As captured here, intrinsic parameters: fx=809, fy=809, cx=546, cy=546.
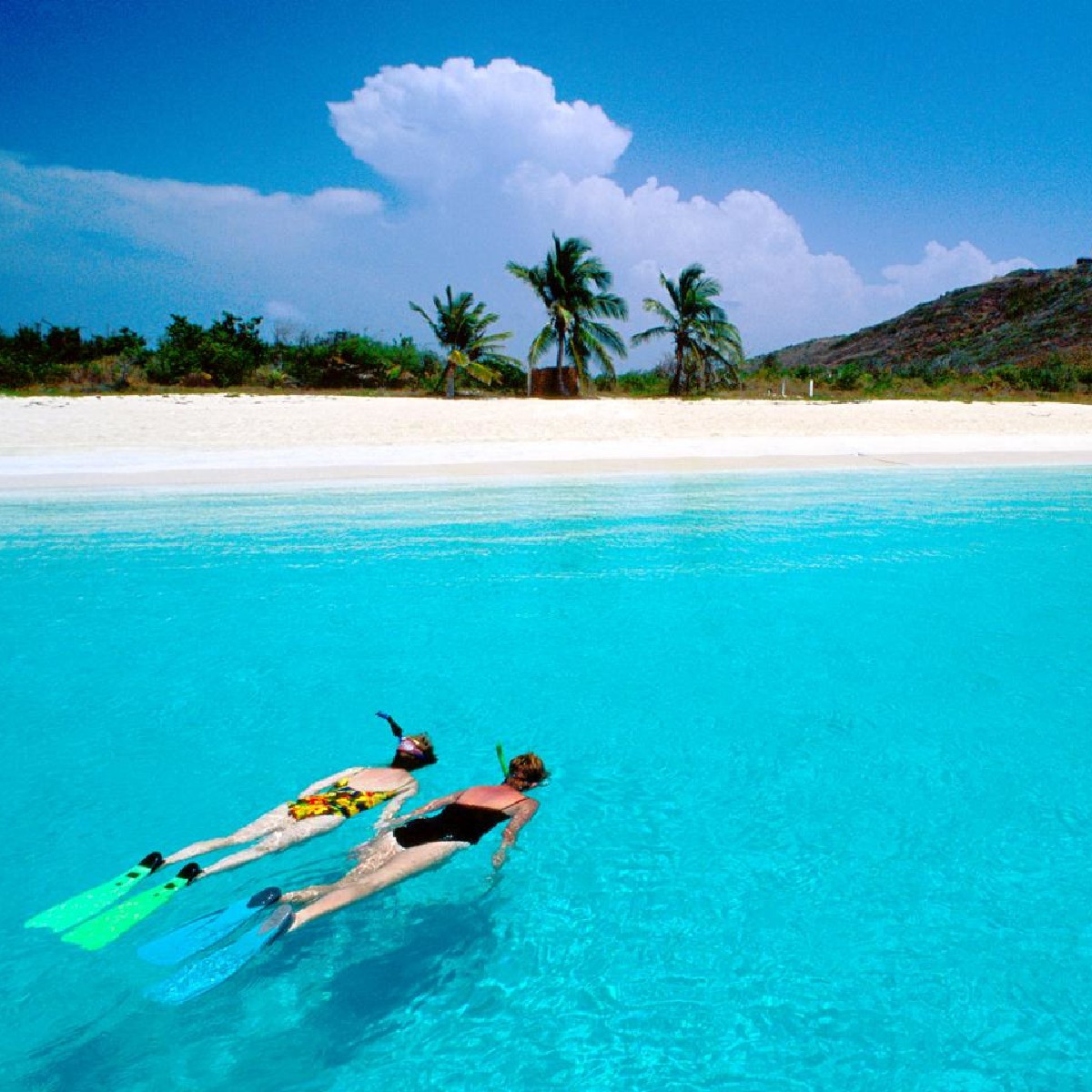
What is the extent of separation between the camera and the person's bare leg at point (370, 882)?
10.7ft

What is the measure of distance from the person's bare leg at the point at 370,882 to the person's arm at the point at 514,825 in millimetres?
170

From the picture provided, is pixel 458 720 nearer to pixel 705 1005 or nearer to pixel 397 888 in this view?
pixel 397 888

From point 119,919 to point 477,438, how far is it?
64.7 feet

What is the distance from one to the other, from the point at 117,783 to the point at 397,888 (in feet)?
7.03

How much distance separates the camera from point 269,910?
321 centimetres

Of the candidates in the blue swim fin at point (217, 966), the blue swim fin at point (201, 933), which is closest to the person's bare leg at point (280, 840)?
the blue swim fin at point (201, 933)

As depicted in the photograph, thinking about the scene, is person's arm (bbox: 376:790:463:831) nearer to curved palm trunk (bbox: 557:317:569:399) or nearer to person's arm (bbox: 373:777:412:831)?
person's arm (bbox: 373:777:412:831)

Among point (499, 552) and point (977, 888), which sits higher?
point (499, 552)

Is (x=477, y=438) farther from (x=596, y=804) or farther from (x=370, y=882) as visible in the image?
(x=370, y=882)

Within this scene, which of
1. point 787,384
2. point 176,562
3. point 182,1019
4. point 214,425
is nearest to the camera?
point 182,1019

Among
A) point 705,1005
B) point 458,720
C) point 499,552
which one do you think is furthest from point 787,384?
point 705,1005

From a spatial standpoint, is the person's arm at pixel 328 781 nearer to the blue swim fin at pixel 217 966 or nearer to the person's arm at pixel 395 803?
the person's arm at pixel 395 803

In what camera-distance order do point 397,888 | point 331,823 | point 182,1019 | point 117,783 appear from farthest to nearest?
point 117,783 < point 331,823 < point 397,888 < point 182,1019

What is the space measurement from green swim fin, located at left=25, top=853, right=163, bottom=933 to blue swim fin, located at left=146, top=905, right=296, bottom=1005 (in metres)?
0.56
